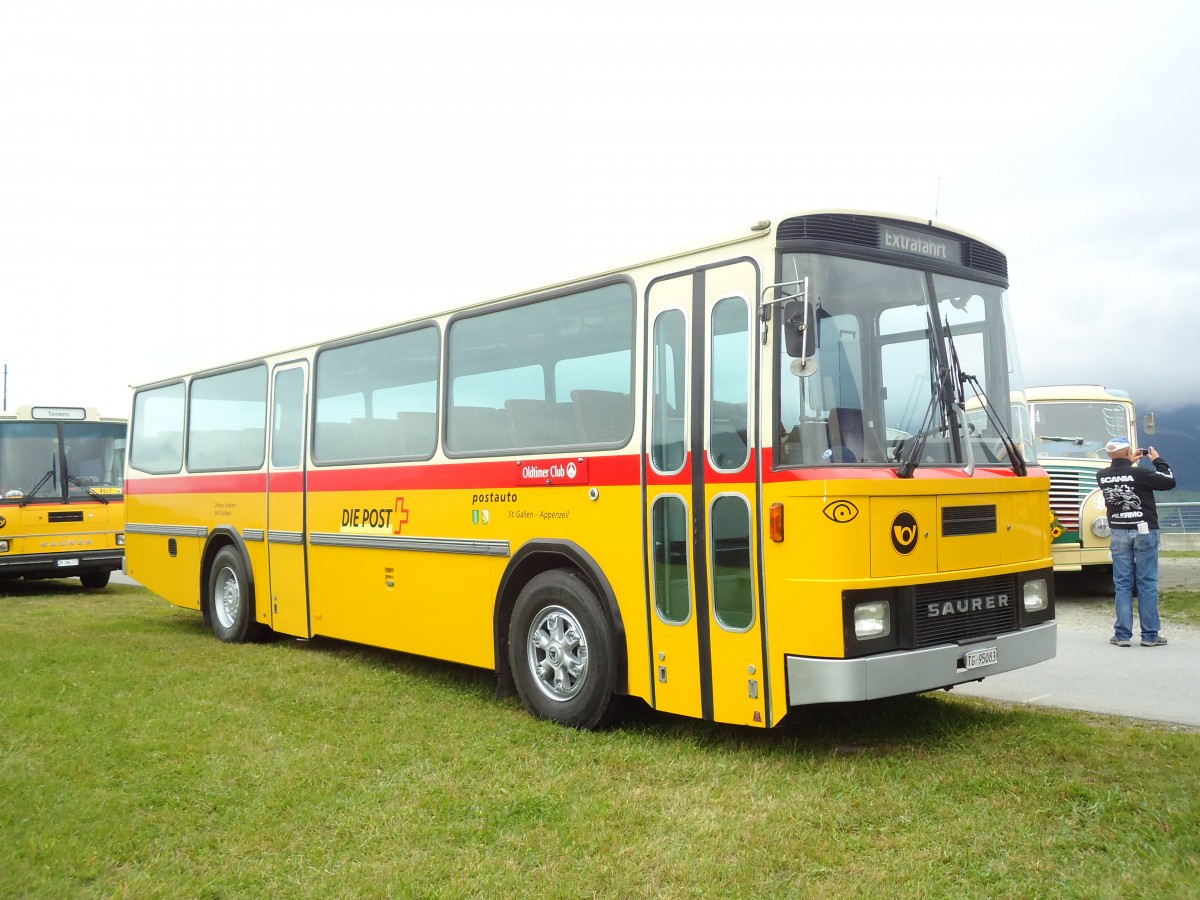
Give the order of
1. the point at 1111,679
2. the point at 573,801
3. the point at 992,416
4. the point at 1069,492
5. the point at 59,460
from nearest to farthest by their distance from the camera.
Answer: the point at 573,801
the point at 992,416
the point at 1111,679
the point at 1069,492
the point at 59,460

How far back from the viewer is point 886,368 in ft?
20.3

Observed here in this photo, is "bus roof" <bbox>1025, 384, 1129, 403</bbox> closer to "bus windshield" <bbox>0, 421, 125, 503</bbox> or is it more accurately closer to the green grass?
the green grass

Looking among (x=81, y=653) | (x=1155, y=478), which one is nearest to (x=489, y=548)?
(x=81, y=653)

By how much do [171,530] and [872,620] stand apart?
937 cm

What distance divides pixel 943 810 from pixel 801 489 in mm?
1627

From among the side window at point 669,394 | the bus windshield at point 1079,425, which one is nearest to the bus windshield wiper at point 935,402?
the side window at point 669,394

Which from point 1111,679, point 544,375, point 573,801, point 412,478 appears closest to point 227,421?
point 412,478

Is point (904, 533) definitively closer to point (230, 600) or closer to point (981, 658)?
point (981, 658)

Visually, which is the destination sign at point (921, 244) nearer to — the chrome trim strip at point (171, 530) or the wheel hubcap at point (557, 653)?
the wheel hubcap at point (557, 653)

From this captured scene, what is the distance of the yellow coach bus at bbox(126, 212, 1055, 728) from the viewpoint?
18.9 feet

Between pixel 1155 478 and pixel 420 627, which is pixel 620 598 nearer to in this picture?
pixel 420 627

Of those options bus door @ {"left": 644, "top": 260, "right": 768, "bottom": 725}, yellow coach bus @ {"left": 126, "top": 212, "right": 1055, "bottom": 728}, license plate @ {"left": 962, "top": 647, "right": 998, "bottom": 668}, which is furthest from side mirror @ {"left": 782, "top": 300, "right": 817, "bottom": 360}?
license plate @ {"left": 962, "top": 647, "right": 998, "bottom": 668}

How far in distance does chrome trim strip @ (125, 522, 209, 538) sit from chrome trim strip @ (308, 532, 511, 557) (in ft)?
8.68

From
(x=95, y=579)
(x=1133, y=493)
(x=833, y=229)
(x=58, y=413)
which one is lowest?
(x=95, y=579)
